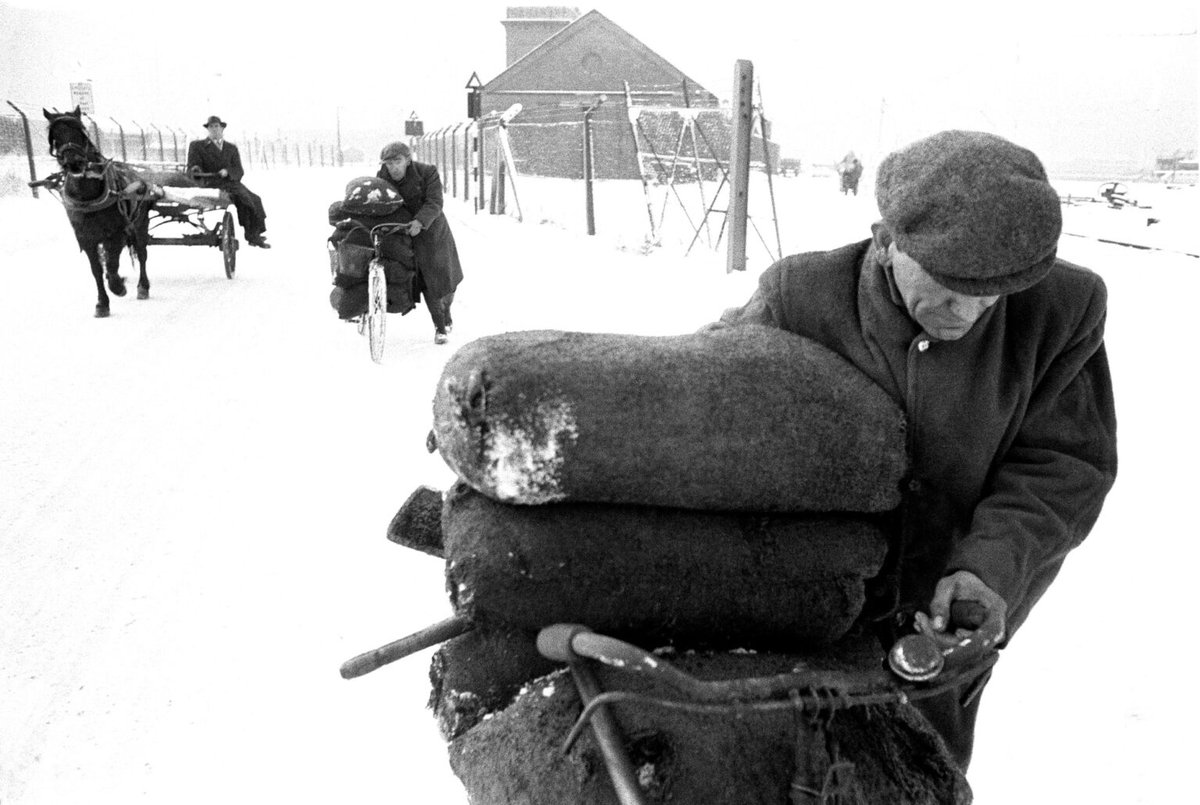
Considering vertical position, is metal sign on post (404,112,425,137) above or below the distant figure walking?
above

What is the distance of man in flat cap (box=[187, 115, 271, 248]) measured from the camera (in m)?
13.5

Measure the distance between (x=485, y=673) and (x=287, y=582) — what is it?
2.86 metres

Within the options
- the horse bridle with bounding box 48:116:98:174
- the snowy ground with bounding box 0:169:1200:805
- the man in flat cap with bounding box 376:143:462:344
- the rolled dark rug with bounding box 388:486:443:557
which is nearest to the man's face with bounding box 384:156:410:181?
the man in flat cap with bounding box 376:143:462:344

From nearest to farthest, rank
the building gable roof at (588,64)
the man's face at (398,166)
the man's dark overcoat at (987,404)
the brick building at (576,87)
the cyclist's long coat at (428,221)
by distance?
1. the man's dark overcoat at (987,404)
2. the man's face at (398,166)
3. the cyclist's long coat at (428,221)
4. the brick building at (576,87)
5. the building gable roof at (588,64)

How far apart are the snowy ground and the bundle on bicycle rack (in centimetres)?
169

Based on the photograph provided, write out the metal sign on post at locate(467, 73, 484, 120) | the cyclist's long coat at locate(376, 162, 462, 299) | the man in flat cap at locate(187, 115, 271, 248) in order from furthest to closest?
the metal sign on post at locate(467, 73, 484, 120)
the man in flat cap at locate(187, 115, 271, 248)
the cyclist's long coat at locate(376, 162, 462, 299)

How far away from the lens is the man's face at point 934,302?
1.53 m

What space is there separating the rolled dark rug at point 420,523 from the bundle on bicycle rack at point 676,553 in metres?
0.30

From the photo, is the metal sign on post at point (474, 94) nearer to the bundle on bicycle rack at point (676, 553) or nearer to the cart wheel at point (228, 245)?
the cart wheel at point (228, 245)

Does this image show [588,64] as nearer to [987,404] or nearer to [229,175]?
[229,175]

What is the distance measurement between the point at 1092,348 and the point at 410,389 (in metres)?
6.05

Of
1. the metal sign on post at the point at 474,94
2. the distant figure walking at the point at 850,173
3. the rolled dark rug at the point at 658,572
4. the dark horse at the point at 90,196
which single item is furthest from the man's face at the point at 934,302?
the distant figure walking at the point at 850,173

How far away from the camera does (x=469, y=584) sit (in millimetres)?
1440

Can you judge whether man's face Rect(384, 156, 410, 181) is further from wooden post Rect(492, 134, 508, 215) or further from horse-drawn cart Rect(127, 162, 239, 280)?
wooden post Rect(492, 134, 508, 215)
